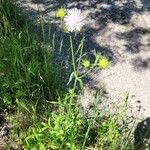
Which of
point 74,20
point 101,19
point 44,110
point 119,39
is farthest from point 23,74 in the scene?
point 101,19

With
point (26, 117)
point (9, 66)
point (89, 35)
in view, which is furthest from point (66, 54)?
A: point (26, 117)

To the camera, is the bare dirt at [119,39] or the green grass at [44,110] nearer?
the green grass at [44,110]

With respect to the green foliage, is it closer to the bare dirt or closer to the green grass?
the green grass

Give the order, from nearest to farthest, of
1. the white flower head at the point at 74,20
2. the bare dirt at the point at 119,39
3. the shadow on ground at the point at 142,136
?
the white flower head at the point at 74,20 → the shadow on ground at the point at 142,136 → the bare dirt at the point at 119,39

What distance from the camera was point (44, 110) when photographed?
10.9ft

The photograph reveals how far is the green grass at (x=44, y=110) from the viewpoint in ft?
9.50

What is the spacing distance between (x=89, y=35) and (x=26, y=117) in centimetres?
136

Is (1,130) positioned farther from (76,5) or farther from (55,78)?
(76,5)

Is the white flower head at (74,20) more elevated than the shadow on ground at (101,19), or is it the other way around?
the white flower head at (74,20)

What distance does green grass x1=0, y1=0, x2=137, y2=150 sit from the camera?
2895 millimetres

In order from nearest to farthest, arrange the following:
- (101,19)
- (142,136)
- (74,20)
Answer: (74,20) < (142,136) < (101,19)

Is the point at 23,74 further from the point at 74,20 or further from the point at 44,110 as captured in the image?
the point at 74,20

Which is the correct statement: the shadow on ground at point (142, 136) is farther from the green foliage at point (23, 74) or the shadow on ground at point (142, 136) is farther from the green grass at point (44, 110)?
the green foliage at point (23, 74)

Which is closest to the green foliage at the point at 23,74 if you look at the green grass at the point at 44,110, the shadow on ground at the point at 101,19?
the green grass at the point at 44,110
